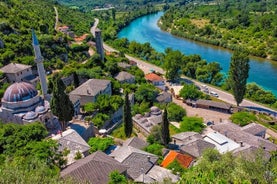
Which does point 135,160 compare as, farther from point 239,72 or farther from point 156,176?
point 239,72

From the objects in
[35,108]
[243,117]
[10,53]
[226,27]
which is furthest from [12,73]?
[226,27]

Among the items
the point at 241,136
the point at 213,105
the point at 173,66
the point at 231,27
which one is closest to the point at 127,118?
the point at 241,136

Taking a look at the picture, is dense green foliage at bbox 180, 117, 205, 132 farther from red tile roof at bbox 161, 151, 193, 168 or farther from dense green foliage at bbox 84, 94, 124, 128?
dense green foliage at bbox 84, 94, 124, 128

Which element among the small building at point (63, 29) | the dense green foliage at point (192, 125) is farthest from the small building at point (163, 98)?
the small building at point (63, 29)

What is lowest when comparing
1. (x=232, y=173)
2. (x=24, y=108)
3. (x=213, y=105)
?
(x=213, y=105)

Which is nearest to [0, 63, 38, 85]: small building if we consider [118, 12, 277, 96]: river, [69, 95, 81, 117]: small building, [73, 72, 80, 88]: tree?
[73, 72, 80, 88]: tree
